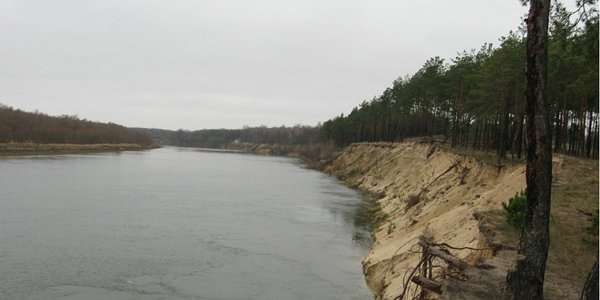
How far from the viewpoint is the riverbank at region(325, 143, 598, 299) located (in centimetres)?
1038

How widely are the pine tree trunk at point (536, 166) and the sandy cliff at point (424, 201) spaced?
8.07ft

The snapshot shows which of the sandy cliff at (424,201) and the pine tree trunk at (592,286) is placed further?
the sandy cliff at (424,201)

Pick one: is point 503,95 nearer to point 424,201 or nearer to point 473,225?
point 424,201

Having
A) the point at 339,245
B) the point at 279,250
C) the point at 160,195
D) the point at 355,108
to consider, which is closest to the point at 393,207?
the point at 339,245

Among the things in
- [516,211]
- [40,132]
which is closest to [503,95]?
[516,211]

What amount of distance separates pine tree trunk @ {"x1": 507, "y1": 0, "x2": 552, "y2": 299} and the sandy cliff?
246cm

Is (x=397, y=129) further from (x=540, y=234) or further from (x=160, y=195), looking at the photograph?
(x=540, y=234)

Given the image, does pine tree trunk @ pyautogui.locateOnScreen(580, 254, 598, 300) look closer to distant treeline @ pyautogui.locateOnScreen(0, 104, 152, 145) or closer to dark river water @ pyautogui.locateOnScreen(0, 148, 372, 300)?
dark river water @ pyautogui.locateOnScreen(0, 148, 372, 300)

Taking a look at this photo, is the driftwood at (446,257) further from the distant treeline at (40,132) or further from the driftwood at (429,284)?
the distant treeline at (40,132)

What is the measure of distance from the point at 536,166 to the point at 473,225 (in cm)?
1117

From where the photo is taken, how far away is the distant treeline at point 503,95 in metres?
13.9

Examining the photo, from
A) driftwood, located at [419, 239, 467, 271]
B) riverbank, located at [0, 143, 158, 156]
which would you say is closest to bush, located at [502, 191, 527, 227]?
driftwood, located at [419, 239, 467, 271]

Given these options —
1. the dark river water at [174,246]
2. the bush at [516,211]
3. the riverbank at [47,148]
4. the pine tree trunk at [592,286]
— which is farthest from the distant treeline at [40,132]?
the pine tree trunk at [592,286]

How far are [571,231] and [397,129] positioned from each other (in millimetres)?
84780
